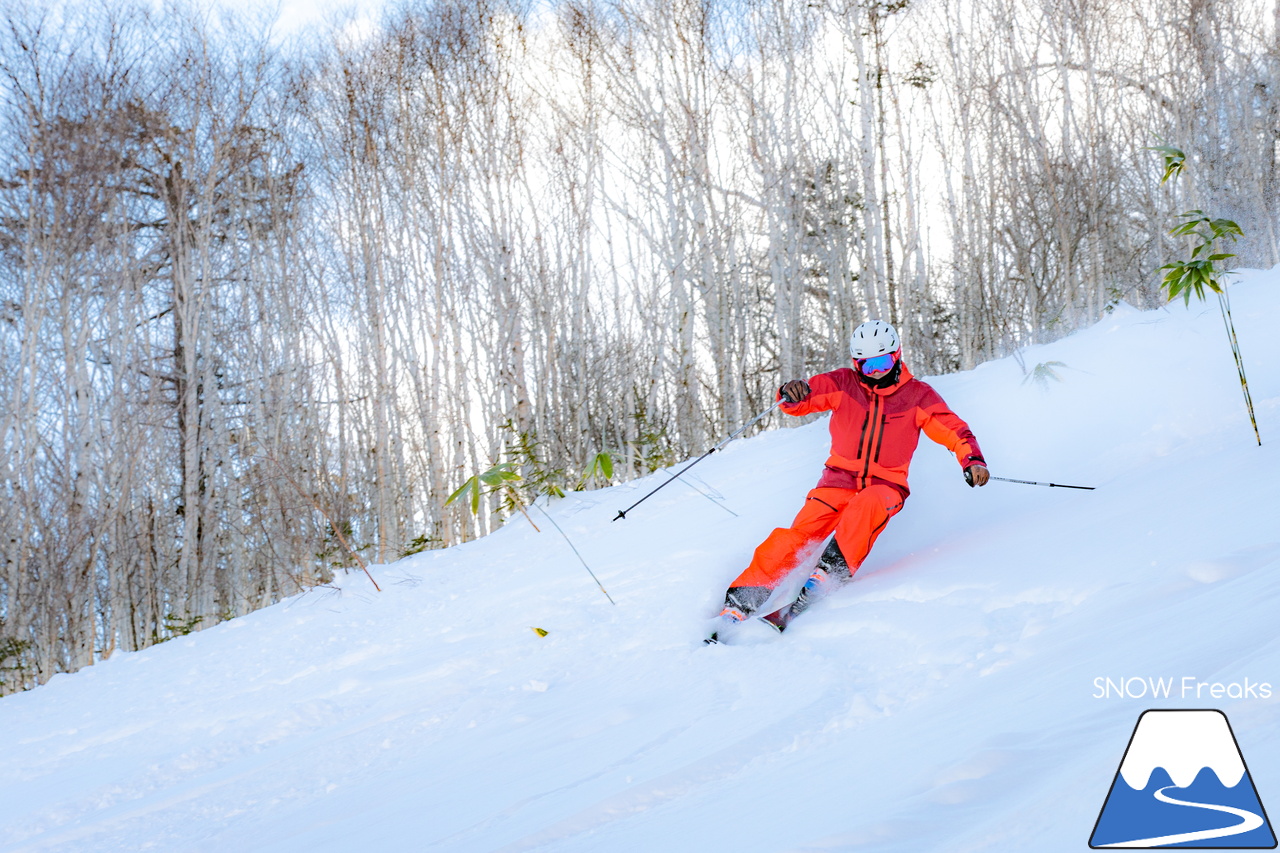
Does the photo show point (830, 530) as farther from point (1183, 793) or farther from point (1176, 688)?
point (1183, 793)

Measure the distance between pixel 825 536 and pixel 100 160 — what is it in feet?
29.2

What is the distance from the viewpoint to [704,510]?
15.9 feet

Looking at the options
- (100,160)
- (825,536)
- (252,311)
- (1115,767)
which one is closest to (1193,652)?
(1115,767)

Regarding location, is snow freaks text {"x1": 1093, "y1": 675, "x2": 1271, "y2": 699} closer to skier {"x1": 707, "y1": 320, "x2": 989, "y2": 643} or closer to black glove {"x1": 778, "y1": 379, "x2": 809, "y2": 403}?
skier {"x1": 707, "y1": 320, "x2": 989, "y2": 643}

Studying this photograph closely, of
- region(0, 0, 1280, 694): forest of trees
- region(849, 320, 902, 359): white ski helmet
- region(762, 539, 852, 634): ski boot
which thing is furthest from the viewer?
region(0, 0, 1280, 694): forest of trees

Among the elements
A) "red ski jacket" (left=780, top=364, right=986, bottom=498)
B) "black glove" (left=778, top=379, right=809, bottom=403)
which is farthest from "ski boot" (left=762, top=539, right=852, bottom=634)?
"black glove" (left=778, top=379, right=809, bottom=403)

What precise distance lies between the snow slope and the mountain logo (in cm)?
3

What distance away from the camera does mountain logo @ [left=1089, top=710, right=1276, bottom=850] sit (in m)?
1.05

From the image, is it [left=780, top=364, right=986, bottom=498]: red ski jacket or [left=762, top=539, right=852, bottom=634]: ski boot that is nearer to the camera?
[left=762, top=539, right=852, bottom=634]: ski boot

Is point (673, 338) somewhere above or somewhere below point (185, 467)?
above

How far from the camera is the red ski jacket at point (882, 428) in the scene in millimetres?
3199

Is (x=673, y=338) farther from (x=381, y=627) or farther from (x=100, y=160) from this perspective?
(x=100, y=160)

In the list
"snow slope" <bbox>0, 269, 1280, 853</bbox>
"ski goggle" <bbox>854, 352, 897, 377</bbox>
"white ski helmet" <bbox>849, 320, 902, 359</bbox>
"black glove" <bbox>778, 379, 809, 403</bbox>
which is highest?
"white ski helmet" <bbox>849, 320, 902, 359</bbox>

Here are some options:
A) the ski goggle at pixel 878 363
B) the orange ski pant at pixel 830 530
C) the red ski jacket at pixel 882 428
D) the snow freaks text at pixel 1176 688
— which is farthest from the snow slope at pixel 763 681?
the ski goggle at pixel 878 363
